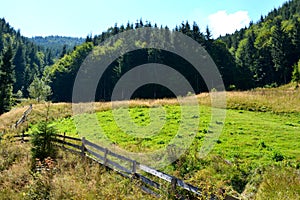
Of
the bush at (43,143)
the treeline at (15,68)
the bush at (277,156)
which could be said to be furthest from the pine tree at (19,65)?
the bush at (277,156)

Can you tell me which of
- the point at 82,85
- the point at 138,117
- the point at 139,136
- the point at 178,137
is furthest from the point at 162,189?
the point at 82,85

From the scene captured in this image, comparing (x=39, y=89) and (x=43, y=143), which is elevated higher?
(x=39, y=89)

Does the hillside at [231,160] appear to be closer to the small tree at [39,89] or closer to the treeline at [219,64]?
the small tree at [39,89]

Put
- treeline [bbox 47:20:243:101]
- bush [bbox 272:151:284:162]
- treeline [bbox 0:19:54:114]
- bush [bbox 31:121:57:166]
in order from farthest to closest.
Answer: treeline [bbox 47:20:243:101] → treeline [bbox 0:19:54:114] → bush [bbox 31:121:57:166] → bush [bbox 272:151:284:162]

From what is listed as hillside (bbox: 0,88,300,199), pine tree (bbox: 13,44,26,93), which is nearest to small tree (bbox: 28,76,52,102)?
hillside (bbox: 0,88,300,199)

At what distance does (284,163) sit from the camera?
9.77m

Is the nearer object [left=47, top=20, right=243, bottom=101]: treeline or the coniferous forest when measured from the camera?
the coniferous forest

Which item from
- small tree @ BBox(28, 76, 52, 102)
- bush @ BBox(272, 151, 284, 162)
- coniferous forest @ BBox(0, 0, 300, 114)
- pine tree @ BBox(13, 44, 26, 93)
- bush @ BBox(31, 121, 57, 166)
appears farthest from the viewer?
pine tree @ BBox(13, 44, 26, 93)

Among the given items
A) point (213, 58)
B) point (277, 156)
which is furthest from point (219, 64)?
point (277, 156)

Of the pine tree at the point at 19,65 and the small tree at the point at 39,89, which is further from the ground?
the pine tree at the point at 19,65

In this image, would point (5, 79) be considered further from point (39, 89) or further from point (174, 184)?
point (174, 184)

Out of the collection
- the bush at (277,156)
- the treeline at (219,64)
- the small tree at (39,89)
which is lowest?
the bush at (277,156)

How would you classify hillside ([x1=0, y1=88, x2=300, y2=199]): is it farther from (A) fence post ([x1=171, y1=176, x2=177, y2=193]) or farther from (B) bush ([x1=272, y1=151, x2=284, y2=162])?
(A) fence post ([x1=171, y1=176, x2=177, y2=193])

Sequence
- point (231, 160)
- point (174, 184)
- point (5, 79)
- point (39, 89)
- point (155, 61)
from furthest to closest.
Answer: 1. point (155, 61)
2. point (5, 79)
3. point (39, 89)
4. point (231, 160)
5. point (174, 184)
